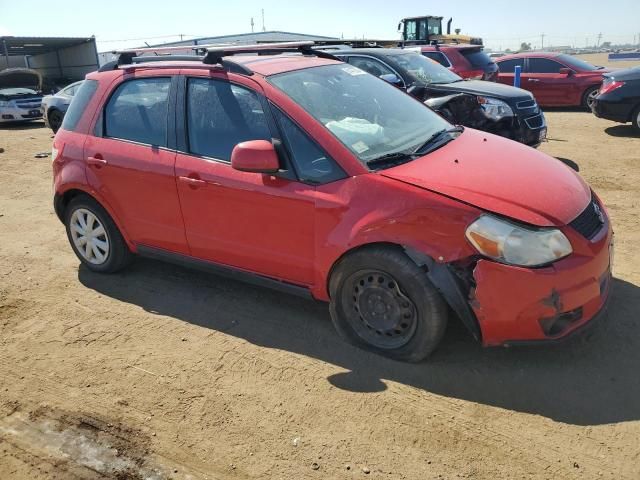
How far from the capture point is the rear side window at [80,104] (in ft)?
14.5

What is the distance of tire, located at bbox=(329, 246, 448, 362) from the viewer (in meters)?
2.97

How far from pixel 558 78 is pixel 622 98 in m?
4.42

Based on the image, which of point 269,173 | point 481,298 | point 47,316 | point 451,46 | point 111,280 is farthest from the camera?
point 451,46

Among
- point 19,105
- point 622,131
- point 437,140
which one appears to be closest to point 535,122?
point 622,131

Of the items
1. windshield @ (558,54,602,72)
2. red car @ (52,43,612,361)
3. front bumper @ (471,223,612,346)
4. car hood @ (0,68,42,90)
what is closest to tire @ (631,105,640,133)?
windshield @ (558,54,602,72)

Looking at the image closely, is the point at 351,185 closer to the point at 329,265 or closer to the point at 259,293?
the point at 329,265

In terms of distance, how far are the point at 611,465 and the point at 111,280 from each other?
392cm

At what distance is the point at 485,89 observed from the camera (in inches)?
315

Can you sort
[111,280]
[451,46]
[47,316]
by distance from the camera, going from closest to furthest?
[47,316]
[111,280]
[451,46]

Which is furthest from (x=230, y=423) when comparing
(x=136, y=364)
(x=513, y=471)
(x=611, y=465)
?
(x=611, y=465)

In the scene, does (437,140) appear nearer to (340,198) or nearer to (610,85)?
(340,198)

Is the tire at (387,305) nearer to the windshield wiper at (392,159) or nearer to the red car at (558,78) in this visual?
the windshield wiper at (392,159)

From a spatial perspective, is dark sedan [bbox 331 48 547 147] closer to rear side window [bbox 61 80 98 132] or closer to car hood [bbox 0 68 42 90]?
rear side window [bbox 61 80 98 132]

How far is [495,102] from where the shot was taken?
300 inches
